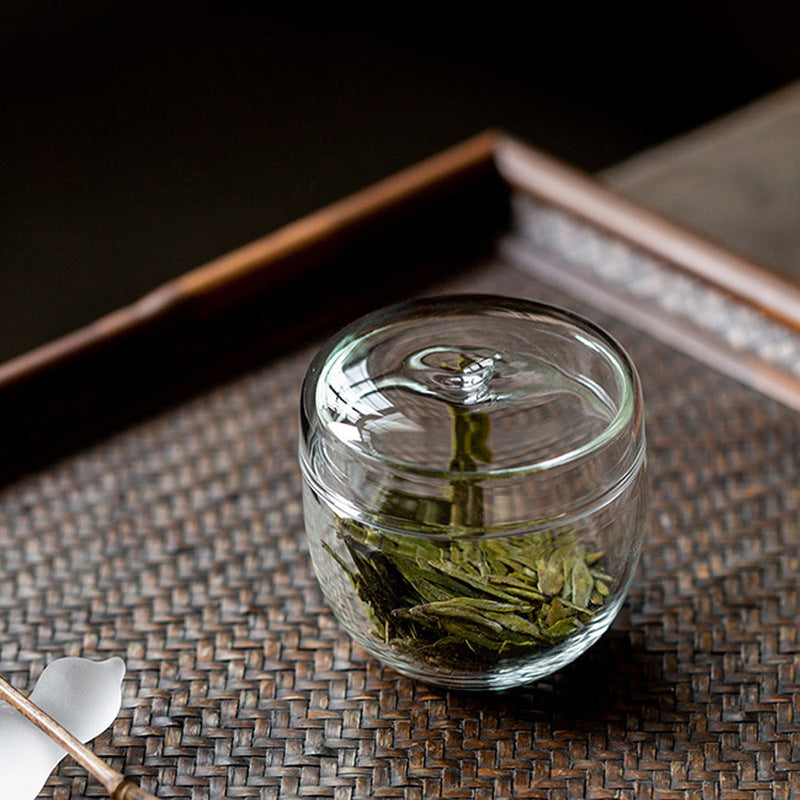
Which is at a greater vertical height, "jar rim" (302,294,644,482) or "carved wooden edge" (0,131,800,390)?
"jar rim" (302,294,644,482)

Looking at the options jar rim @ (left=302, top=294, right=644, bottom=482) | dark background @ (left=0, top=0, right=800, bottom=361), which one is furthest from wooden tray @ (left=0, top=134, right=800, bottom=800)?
dark background @ (left=0, top=0, right=800, bottom=361)

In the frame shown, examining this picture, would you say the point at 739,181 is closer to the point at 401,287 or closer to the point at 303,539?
the point at 401,287

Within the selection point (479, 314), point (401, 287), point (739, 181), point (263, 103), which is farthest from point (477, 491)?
point (263, 103)

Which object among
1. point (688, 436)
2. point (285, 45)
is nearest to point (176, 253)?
point (285, 45)

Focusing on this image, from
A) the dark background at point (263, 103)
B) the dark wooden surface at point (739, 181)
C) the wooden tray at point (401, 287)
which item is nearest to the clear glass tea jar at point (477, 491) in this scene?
the wooden tray at point (401, 287)

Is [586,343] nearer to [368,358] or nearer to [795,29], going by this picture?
[368,358]

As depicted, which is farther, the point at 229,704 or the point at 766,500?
the point at 766,500

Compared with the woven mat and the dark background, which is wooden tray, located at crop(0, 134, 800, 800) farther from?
the dark background
